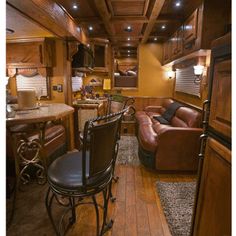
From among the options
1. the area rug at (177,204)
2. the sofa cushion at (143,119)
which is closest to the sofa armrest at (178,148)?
the area rug at (177,204)

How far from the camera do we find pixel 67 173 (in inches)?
55.2

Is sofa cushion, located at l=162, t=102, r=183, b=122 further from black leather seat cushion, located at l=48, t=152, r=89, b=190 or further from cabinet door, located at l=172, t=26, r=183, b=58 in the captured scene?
black leather seat cushion, located at l=48, t=152, r=89, b=190

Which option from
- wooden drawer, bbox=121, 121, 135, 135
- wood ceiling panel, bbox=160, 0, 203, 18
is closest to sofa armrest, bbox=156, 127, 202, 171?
wood ceiling panel, bbox=160, 0, 203, 18

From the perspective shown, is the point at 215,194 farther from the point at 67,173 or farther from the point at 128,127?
the point at 128,127

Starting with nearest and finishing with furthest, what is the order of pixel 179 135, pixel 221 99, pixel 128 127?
pixel 221 99 → pixel 179 135 → pixel 128 127

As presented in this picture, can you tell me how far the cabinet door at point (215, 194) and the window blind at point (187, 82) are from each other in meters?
2.70

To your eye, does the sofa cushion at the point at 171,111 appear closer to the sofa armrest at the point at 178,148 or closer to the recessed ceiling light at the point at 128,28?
the sofa armrest at the point at 178,148

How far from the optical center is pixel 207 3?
8.13 ft

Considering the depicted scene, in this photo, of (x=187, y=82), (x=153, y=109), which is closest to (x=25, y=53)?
(x=187, y=82)

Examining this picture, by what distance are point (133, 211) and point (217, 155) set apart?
1410 mm

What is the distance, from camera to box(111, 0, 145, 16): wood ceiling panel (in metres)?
2.86
